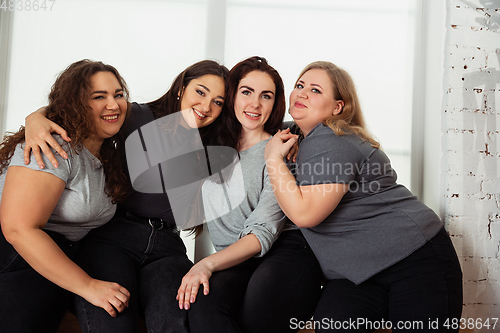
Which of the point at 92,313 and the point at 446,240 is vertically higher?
the point at 446,240

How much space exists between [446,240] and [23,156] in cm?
162

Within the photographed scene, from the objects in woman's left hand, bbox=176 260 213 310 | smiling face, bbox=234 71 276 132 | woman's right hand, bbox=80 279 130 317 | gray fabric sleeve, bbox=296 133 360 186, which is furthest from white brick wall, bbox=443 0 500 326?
woman's right hand, bbox=80 279 130 317

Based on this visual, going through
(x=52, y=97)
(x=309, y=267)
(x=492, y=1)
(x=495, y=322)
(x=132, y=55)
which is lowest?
(x=495, y=322)

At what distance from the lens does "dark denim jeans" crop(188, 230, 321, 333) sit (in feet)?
4.17

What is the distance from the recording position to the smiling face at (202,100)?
1.78 m

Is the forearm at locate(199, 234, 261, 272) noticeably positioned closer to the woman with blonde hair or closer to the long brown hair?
the woman with blonde hair

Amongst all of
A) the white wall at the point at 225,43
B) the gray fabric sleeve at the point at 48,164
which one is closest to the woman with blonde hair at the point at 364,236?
the gray fabric sleeve at the point at 48,164

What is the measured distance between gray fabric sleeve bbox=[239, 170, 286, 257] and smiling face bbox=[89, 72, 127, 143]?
2.29ft

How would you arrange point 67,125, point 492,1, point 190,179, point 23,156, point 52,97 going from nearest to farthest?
point 23,156 < point 67,125 < point 52,97 < point 190,179 < point 492,1

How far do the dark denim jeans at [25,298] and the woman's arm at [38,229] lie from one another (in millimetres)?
107

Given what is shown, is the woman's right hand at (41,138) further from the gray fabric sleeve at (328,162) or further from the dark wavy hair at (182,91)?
the gray fabric sleeve at (328,162)

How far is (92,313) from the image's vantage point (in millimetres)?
1270

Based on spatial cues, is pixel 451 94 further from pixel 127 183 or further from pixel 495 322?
pixel 127 183

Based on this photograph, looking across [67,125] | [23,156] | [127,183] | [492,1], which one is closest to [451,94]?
[492,1]
